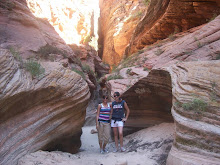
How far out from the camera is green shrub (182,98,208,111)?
11.1ft

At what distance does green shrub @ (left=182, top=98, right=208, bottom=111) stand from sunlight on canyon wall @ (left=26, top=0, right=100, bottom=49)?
659 inches

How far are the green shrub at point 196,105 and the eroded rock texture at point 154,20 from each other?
9.08m

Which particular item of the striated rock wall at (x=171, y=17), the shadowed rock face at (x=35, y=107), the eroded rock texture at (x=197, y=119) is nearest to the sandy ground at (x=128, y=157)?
the shadowed rock face at (x=35, y=107)

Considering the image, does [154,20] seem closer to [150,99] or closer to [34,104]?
[150,99]

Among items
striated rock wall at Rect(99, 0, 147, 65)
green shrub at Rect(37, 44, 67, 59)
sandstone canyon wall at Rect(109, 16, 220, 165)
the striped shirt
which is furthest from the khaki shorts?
striated rock wall at Rect(99, 0, 147, 65)

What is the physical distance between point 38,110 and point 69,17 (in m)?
20.8

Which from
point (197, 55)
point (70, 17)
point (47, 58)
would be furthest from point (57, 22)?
point (197, 55)

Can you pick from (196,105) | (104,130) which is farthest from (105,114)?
(196,105)

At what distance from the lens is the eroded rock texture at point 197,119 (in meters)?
2.98

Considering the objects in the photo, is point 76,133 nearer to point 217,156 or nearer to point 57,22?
point 217,156

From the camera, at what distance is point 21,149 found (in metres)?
4.11

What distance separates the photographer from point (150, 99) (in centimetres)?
743

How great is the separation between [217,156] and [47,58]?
889cm

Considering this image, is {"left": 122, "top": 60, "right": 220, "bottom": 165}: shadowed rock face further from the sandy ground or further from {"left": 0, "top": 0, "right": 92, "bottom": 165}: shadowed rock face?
{"left": 0, "top": 0, "right": 92, "bottom": 165}: shadowed rock face
